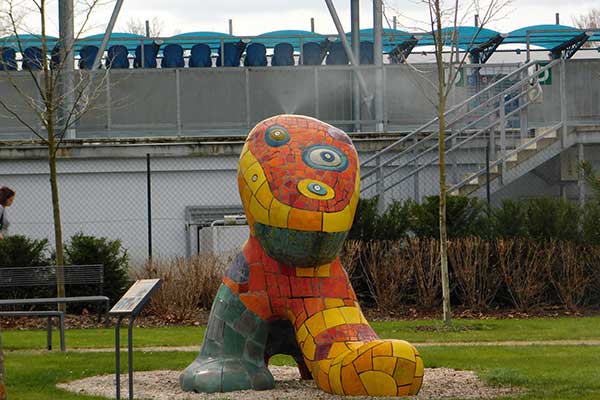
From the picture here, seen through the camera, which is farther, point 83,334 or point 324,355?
point 83,334

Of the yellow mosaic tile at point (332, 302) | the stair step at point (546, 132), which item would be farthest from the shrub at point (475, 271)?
the yellow mosaic tile at point (332, 302)

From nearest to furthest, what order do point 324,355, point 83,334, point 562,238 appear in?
1. point 324,355
2. point 83,334
3. point 562,238

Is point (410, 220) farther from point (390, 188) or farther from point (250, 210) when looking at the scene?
point (250, 210)

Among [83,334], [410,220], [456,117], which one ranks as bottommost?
[83,334]

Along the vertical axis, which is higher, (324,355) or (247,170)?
(247,170)

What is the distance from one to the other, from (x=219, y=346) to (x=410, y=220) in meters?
9.57

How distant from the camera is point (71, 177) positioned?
23531 millimetres

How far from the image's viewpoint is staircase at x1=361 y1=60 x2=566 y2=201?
22266mm

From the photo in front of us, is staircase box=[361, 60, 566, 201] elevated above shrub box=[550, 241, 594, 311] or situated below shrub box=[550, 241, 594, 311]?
above

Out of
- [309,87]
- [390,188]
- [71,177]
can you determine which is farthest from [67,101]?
[390,188]

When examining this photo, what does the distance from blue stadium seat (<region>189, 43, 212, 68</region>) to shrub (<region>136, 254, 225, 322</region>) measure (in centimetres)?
679

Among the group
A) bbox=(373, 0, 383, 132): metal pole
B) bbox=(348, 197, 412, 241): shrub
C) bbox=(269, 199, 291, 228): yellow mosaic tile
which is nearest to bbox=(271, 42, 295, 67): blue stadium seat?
bbox=(373, 0, 383, 132): metal pole

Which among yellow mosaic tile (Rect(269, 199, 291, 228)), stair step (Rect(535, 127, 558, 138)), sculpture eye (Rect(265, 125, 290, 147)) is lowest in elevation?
yellow mosaic tile (Rect(269, 199, 291, 228))

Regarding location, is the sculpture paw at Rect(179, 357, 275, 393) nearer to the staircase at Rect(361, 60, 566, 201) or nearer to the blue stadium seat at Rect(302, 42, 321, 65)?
the staircase at Rect(361, 60, 566, 201)
